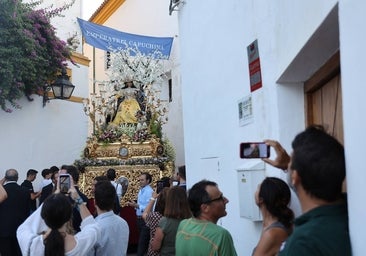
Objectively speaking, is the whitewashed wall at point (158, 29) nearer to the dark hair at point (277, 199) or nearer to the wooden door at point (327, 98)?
the wooden door at point (327, 98)

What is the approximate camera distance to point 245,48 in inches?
194

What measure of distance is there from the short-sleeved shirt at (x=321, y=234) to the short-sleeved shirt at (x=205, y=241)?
1.49m

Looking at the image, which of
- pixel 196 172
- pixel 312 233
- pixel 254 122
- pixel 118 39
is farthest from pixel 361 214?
pixel 118 39

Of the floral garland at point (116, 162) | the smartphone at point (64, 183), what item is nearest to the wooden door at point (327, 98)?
the smartphone at point (64, 183)

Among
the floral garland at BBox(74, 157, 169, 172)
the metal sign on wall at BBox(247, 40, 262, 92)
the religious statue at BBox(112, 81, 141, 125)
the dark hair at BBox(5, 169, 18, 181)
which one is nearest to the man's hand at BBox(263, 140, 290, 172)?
the metal sign on wall at BBox(247, 40, 262, 92)

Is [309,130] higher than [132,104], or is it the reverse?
[132,104]

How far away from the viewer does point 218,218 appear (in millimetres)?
3736

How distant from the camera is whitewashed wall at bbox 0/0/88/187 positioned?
11.6 meters

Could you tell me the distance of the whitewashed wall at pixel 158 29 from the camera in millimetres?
16641

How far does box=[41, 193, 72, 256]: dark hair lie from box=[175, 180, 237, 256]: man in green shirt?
0.85 m

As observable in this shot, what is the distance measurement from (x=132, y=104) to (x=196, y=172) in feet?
24.5

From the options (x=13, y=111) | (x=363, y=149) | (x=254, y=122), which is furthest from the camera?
(x=13, y=111)

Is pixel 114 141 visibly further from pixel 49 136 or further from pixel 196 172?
pixel 196 172

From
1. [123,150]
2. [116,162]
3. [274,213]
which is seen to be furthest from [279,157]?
[123,150]
